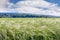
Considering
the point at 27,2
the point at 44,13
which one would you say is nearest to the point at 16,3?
the point at 27,2

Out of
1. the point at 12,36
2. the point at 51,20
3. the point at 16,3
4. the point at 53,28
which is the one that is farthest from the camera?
the point at 16,3

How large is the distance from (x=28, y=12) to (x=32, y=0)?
155mm

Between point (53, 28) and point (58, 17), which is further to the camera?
point (58, 17)

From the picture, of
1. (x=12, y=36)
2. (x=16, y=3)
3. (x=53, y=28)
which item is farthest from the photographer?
(x=16, y=3)

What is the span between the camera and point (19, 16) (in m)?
1.85

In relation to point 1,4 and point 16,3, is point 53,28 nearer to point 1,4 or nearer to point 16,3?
point 16,3

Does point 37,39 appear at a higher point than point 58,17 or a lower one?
lower

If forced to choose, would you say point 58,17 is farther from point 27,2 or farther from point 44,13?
point 27,2

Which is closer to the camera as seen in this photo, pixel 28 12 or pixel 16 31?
pixel 16 31

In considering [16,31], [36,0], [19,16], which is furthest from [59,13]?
[16,31]

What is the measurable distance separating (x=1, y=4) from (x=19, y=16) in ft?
0.82

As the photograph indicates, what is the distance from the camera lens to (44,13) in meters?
1.86

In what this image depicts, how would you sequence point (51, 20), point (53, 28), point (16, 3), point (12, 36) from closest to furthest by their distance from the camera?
1. point (12, 36)
2. point (53, 28)
3. point (51, 20)
4. point (16, 3)

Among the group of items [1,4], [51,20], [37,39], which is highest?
[1,4]
